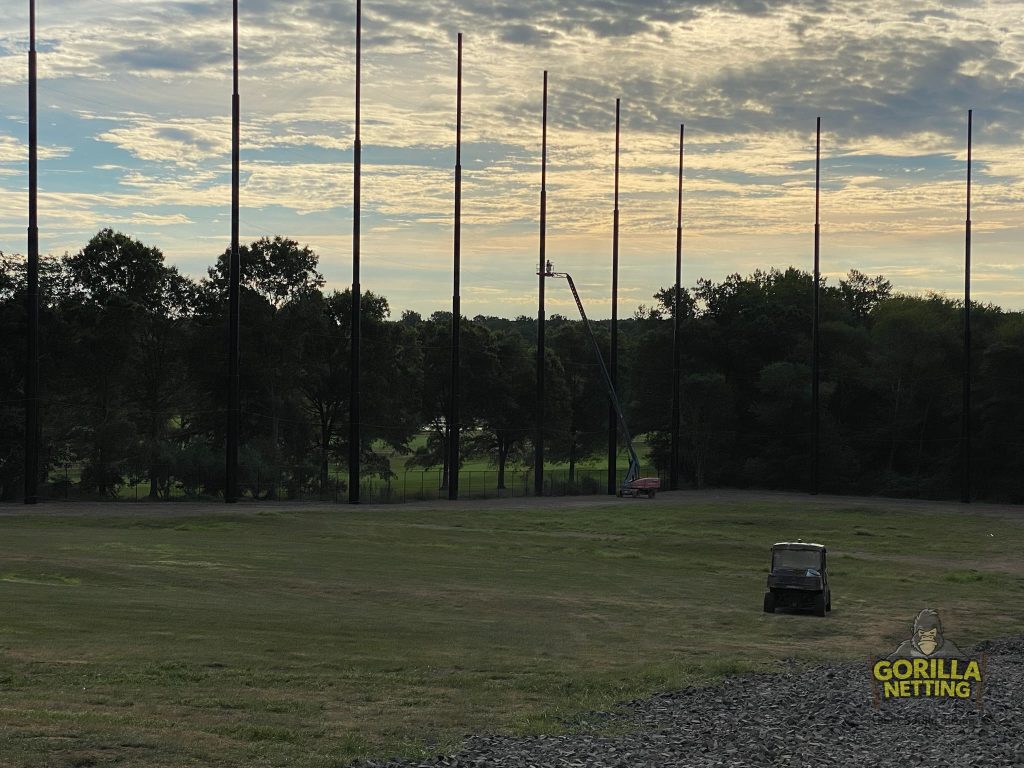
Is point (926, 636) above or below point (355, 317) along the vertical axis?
below

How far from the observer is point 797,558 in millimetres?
33281

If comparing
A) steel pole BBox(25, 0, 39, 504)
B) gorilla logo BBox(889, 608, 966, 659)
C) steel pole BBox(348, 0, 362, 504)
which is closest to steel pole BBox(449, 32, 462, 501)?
steel pole BBox(348, 0, 362, 504)

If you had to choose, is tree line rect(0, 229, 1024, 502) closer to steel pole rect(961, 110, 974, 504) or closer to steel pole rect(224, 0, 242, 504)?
steel pole rect(961, 110, 974, 504)

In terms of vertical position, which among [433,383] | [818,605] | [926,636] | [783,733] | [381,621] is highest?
[433,383]

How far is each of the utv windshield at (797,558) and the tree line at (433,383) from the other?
4663 cm

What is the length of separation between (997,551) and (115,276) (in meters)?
53.4

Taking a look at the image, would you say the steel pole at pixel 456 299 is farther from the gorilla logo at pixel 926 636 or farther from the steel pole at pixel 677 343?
the gorilla logo at pixel 926 636

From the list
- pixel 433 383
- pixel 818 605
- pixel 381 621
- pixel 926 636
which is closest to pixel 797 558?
pixel 818 605

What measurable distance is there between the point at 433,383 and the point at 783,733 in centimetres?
8773

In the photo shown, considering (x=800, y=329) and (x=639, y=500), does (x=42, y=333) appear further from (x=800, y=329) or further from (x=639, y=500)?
(x=800, y=329)

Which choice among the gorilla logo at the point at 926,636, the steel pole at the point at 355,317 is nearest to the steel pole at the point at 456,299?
the steel pole at the point at 355,317

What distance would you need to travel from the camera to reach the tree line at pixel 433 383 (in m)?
72.8

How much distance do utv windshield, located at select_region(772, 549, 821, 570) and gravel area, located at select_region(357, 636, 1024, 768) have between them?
34.4 ft

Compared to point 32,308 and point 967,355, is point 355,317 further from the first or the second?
point 967,355
